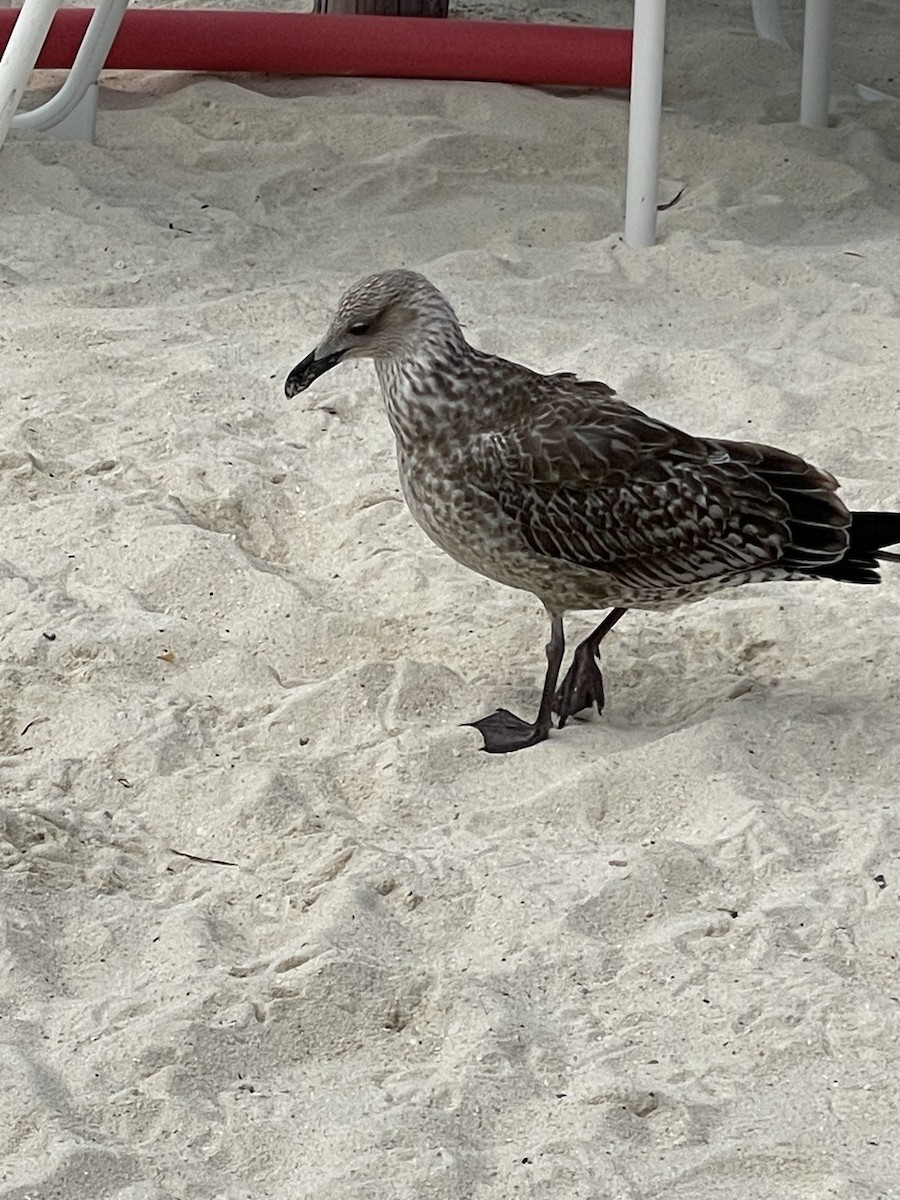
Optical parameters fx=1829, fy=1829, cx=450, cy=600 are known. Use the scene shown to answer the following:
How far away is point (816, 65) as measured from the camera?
6.10m

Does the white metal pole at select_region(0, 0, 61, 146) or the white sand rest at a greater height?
the white metal pole at select_region(0, 0, 61, 146)

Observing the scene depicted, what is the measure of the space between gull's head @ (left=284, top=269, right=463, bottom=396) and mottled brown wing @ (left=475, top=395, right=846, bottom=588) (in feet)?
0.72

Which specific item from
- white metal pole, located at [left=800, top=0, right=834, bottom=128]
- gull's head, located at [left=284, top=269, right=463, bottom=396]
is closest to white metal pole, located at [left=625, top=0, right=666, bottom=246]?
white metal pole, located at [left=800, top=0, right=834, bottom=128]

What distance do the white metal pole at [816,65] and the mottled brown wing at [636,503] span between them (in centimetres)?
333

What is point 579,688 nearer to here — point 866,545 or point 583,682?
point 583,682

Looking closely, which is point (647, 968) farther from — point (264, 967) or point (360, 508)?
point (360, 508)

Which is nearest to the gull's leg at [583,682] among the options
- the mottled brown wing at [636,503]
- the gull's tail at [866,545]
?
the mottled brown wing at [636,503]

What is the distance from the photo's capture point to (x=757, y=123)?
20.4 ft

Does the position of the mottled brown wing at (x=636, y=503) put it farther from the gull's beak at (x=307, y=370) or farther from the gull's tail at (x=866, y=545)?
the gull's beak at (x=307, y=370)

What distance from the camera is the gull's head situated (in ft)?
10.6

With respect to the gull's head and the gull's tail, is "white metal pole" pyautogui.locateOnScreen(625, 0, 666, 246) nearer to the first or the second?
the gull's head

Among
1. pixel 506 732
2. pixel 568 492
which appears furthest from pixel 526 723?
pixel 568 492

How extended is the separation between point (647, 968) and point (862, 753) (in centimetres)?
74

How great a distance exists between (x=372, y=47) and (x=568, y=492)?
3453mm
